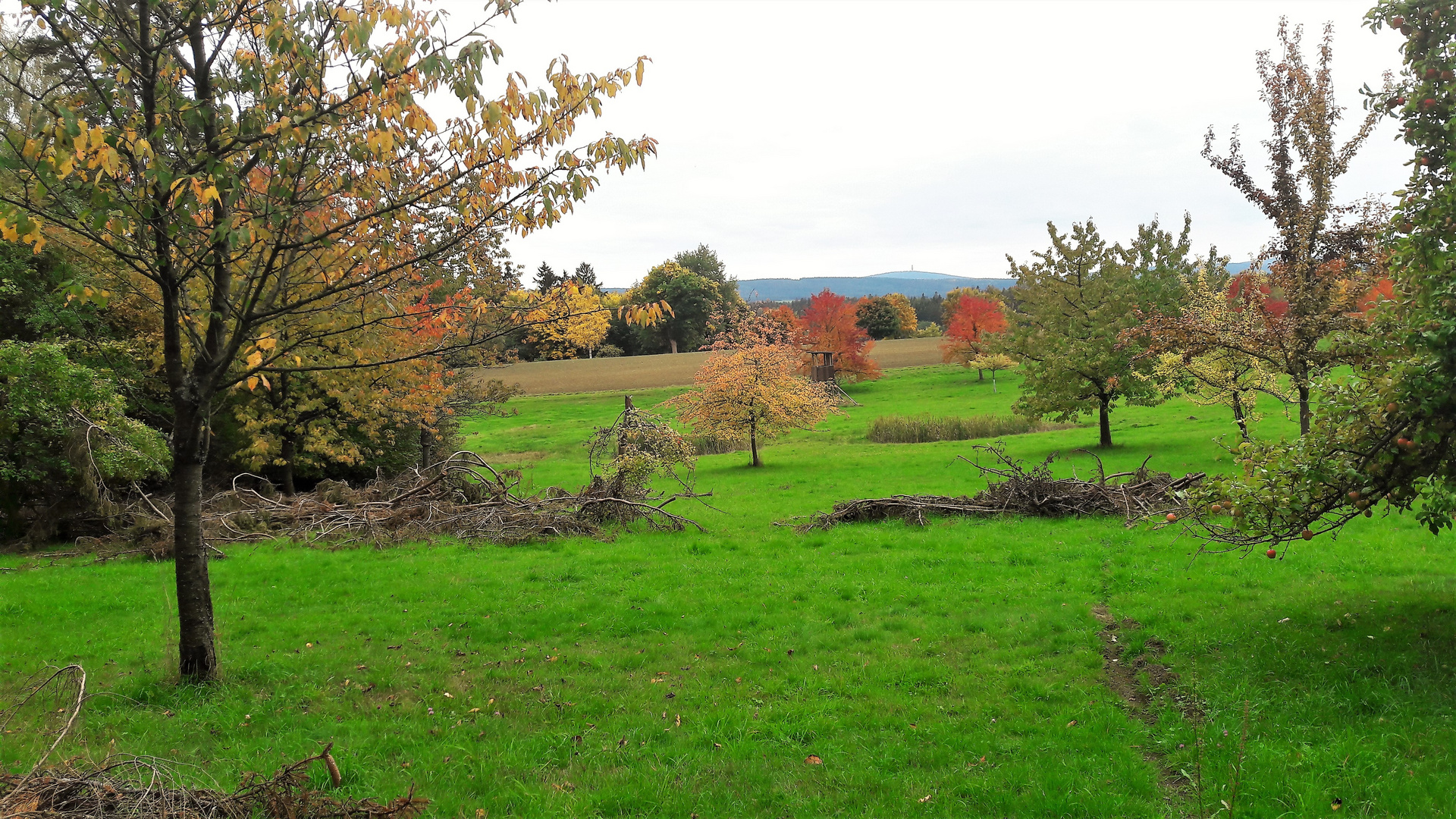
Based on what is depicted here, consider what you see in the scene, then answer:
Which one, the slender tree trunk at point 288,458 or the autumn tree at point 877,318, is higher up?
the autumn tree at point 877,318

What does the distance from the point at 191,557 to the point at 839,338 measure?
53.0 m

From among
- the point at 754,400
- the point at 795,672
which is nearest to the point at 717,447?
the point at 754,400

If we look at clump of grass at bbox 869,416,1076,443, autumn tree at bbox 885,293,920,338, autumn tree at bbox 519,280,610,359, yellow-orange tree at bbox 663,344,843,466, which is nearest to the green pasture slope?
autumn tree at bbox 519,280,610,359

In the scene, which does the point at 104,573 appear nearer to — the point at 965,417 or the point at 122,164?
the point at 122,164

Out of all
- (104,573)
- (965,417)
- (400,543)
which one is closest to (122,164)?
(104,573)

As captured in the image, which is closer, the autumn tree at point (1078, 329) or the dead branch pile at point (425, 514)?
the dead branch pile at point (425, 514)

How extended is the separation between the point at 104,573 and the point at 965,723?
12.8 metres

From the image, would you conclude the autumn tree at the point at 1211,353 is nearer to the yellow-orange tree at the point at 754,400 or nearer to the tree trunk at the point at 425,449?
the yellow-orange tree at the point at 754,400

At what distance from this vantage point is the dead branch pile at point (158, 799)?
3.97m

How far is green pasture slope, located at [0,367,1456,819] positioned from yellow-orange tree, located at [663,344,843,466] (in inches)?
521

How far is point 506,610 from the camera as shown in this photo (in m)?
10.1

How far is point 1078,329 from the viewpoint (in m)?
26.2

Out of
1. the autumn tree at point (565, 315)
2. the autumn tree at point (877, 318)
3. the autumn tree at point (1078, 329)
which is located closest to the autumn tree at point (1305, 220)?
the autumn tree at point (1078, 329)

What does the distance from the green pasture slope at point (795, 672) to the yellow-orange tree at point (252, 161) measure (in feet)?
6.49
